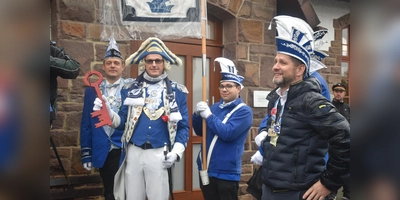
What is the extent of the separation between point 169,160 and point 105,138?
93 cm

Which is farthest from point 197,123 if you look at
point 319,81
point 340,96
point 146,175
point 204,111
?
point 340,96

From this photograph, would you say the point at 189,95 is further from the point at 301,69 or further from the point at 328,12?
the point at 301,69

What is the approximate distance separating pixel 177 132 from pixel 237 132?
0.58 metres

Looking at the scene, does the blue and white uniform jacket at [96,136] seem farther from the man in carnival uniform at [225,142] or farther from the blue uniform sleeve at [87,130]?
the man in carnival uniform at [225,142]

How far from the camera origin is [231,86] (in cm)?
421

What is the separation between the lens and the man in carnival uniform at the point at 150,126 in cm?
359

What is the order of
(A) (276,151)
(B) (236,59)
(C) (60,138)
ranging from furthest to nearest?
(B) (236,59), (C) (60,138), (A) (276,151)

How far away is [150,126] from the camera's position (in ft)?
11.9

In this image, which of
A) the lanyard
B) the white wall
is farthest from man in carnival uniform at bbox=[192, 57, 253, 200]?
the white wall

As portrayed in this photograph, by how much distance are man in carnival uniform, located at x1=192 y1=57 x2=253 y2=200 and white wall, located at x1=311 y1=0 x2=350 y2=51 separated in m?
3.55

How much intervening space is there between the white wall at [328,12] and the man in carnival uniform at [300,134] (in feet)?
14.8

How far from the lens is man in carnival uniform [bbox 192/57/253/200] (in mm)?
3961
